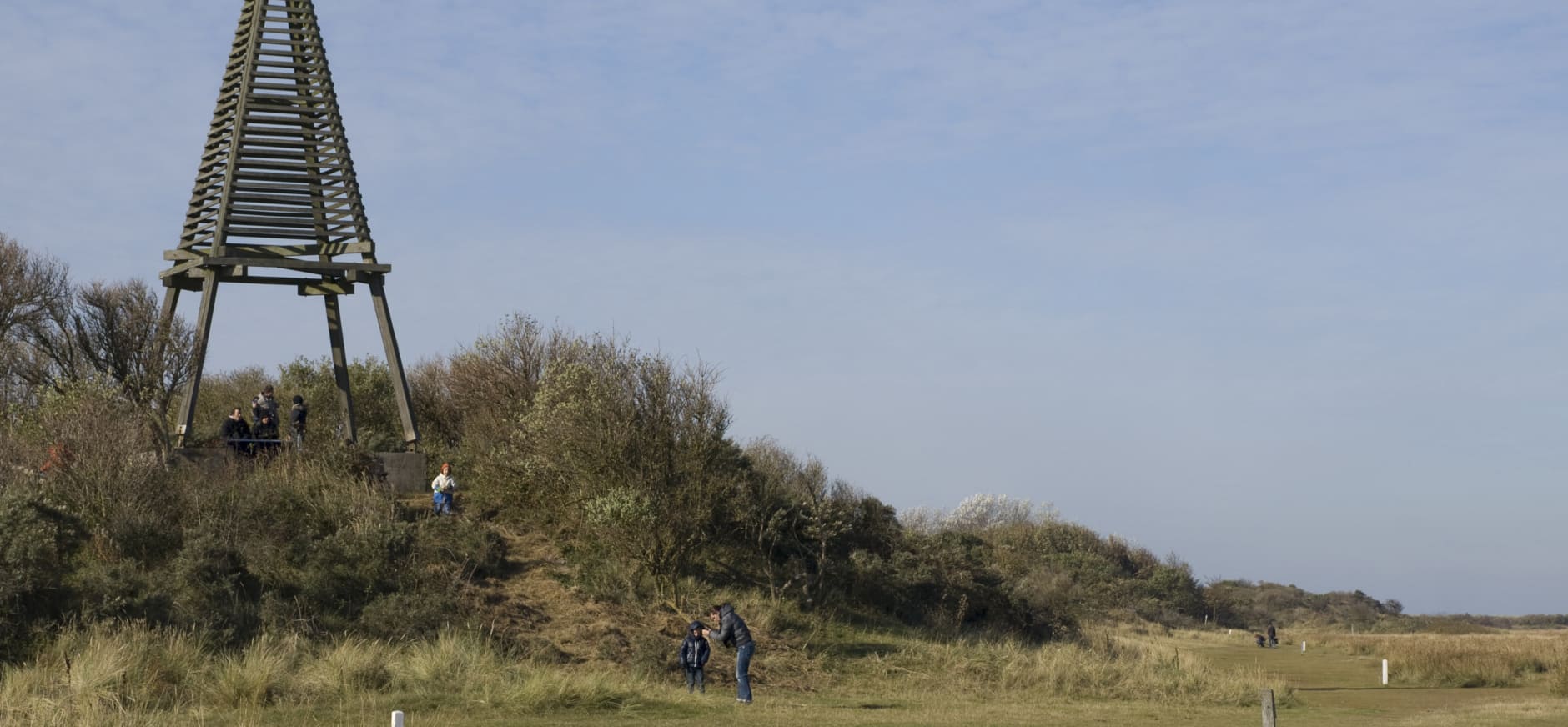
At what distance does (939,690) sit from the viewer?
23.6 meters

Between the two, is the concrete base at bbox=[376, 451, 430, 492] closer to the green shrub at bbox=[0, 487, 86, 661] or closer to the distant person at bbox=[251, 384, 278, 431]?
the distant person at bbox=[251, 384, 278, 431]

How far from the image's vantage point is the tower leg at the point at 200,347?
28500 mm

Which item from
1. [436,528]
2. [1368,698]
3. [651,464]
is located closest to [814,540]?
[651,464]

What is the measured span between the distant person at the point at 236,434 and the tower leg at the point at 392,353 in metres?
3.00

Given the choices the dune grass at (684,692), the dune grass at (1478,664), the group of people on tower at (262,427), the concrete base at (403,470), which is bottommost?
the dune grass at (684,692)

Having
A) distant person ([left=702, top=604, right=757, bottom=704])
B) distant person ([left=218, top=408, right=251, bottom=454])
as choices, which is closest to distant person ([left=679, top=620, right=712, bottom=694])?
distant person ([left=702, top=604, right=757, bottom=704])

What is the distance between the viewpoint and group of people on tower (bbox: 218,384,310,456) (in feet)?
95.3

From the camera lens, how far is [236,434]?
29000mm

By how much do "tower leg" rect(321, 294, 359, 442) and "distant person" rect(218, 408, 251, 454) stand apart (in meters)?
1.97

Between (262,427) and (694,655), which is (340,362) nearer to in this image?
(262,427)

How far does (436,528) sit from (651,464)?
13.5ft

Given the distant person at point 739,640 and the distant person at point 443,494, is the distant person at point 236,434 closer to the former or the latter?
the distant person at point 443,494

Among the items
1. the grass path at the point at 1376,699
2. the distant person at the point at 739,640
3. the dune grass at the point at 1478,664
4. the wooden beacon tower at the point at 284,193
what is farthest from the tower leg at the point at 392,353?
the dune grass at the point at 1478,664

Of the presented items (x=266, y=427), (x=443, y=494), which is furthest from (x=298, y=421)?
(x=443, y=494)
